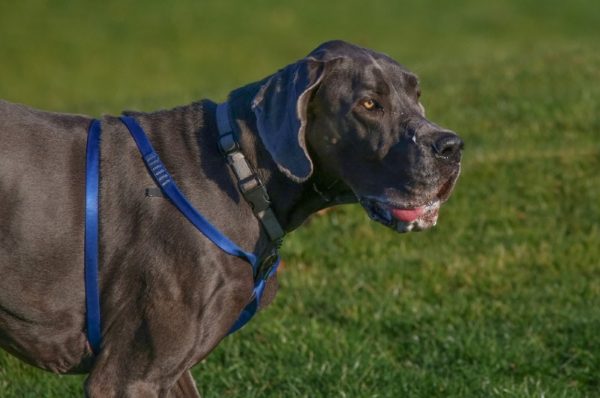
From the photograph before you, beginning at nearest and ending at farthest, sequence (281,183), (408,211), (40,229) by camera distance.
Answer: (40,229)
(408,211)
(281,183)

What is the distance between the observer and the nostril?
4425 millimetres

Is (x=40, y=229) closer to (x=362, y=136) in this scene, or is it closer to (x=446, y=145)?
(x=362, y=136)

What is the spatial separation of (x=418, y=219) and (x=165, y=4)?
25.5 meters

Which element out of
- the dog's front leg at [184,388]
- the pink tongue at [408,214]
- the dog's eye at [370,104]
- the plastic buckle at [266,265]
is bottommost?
the dog's front leg at [184,388]

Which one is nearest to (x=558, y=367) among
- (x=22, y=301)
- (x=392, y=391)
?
(x=392, y=391)

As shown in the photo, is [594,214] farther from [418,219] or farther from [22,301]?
[22,301]

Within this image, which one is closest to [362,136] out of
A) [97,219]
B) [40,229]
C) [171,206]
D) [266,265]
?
[266,265]

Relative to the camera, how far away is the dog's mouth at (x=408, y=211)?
450cm

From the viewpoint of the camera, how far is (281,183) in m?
4.64

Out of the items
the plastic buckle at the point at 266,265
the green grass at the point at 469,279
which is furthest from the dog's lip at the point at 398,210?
the green grass at the point at 469,279

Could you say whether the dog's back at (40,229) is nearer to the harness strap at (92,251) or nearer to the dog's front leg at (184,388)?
the harness strap at (92,251)

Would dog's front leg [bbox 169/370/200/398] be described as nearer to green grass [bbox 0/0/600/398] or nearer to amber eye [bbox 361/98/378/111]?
green grass [bbox 0/0/600/398]

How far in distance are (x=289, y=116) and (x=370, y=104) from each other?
330 mm

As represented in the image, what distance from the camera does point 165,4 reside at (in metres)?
29.2
